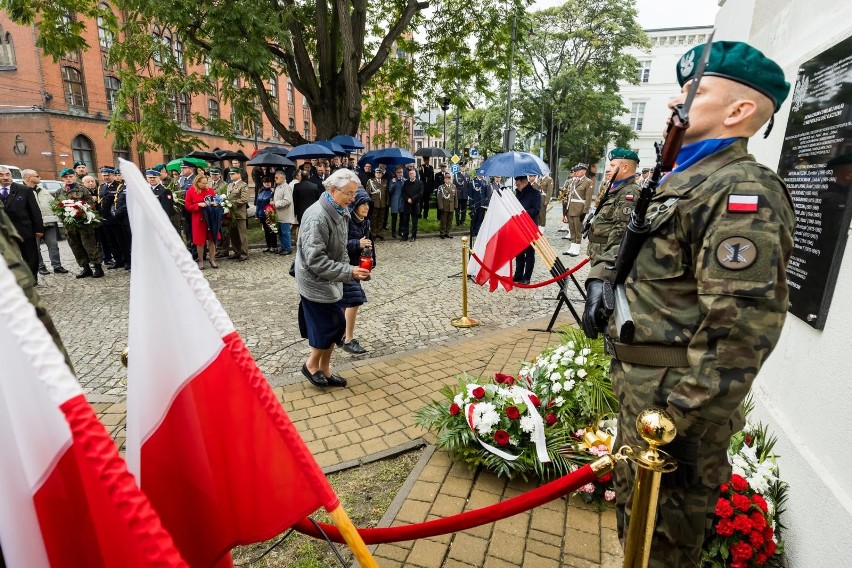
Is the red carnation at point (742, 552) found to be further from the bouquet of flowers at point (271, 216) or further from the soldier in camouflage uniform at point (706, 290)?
the bouquet of flowers at point (271, 216)

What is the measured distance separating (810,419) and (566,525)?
4.74ft

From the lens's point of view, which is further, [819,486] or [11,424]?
[819,486]

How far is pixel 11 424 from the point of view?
86 cm

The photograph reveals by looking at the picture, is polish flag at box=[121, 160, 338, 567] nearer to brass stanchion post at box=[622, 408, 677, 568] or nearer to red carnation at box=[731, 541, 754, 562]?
brass stanchion post at box=[622, 408, 677, 568]

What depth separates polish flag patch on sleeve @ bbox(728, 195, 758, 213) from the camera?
4.60 feet

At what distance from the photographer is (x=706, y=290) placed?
1438 millimetres

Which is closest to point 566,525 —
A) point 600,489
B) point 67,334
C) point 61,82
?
point 600,489

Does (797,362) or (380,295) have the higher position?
(797,362)

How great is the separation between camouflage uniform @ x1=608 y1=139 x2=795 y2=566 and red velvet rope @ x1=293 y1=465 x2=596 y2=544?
359mm

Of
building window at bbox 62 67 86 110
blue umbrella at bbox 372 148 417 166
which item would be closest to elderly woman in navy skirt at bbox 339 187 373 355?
blue umbrella at bbox 372 148 417 166

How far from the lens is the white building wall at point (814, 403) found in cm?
210

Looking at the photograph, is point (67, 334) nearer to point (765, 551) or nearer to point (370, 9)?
point (765, 551)

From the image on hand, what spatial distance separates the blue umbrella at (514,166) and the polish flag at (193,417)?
27.8 ft

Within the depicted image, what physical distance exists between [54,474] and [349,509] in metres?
2.31
